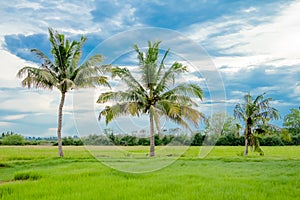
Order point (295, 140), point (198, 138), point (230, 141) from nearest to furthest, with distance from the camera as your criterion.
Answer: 1. point (198, 138)
2. point (230, 141)
3. point (295, 140)

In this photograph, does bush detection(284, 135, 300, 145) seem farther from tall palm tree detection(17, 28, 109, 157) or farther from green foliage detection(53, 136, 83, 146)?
tall palm tree detection(17, 28, 109, 157)

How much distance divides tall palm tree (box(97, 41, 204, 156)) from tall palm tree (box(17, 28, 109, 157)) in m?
1.36

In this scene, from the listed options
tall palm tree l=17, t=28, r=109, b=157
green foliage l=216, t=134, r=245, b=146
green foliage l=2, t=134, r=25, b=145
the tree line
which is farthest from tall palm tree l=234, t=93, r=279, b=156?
green foliage l=2, t=134, r=25, b=145

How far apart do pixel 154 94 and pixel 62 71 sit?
5.55 meters

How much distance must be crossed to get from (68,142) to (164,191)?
92.6ft

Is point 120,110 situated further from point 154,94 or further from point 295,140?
point 295,140

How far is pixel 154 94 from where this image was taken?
65.7ft

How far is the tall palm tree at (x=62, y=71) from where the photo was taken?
65.9ft

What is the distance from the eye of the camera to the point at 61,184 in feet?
29.8

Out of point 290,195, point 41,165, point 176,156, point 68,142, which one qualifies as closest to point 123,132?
point 176,156

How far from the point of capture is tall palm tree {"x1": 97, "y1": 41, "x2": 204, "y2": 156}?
750 inches

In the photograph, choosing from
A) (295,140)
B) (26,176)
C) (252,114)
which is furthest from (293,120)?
(26,176)

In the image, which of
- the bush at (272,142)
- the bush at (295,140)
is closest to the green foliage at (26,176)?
the bush at (272,142)

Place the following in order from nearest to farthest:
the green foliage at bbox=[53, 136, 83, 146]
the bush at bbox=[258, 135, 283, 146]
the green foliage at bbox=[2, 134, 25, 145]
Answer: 1. the green foliage at bbox=[53, 136, 83, 146]
2. the green foliage at bbox=[2, 134, 25, 145]
3. the bush at bbox=[258, 135, 283, 146]
